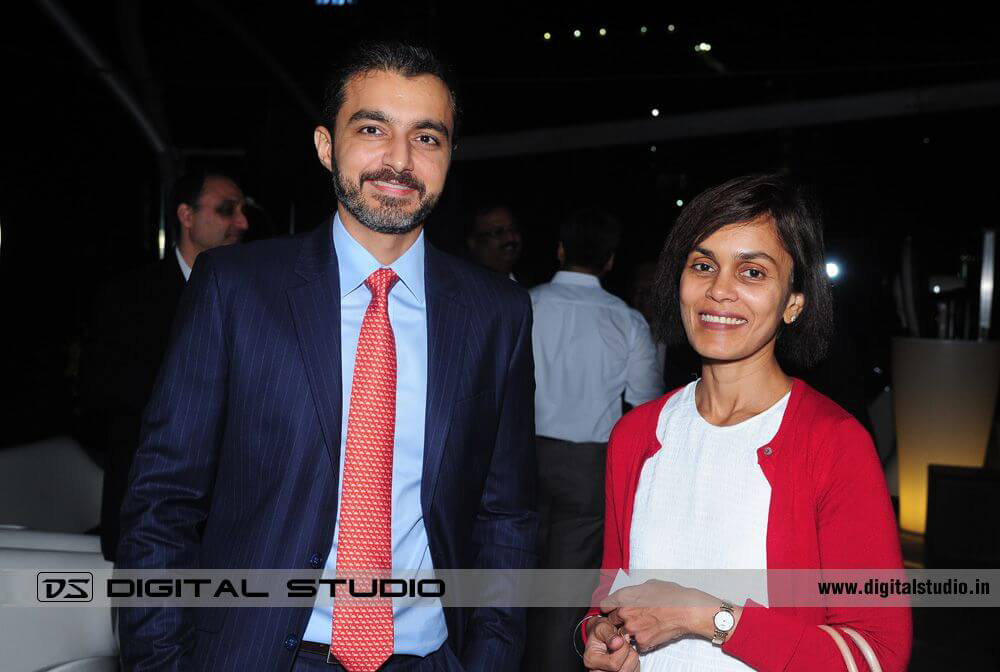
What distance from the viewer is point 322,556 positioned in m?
1.44

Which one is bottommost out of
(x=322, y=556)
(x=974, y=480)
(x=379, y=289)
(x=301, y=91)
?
(x=974, y=480)

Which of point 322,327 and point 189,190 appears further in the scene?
point 189,190

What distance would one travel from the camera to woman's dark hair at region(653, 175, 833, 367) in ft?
5.22

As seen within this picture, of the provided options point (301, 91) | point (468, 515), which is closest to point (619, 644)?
point (468, 515)

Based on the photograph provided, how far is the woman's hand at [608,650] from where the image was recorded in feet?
4.78

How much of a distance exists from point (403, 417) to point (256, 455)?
0.26m

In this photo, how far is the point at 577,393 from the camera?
12.4 ft

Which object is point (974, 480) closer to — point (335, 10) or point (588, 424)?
point (588, 424)

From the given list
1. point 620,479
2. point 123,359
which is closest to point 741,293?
point 620,479

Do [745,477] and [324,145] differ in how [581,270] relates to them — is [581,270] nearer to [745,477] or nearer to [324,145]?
[324,145]

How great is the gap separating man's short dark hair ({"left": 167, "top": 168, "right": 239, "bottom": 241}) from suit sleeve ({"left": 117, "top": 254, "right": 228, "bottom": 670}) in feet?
6.05

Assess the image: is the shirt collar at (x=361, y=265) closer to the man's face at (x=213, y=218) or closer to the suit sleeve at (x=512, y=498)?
the suit sleeve at (x=512, y=498)

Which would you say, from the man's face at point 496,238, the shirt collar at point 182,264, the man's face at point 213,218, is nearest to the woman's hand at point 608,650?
the shirt collar at point 182,264

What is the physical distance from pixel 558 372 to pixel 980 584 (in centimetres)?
276
